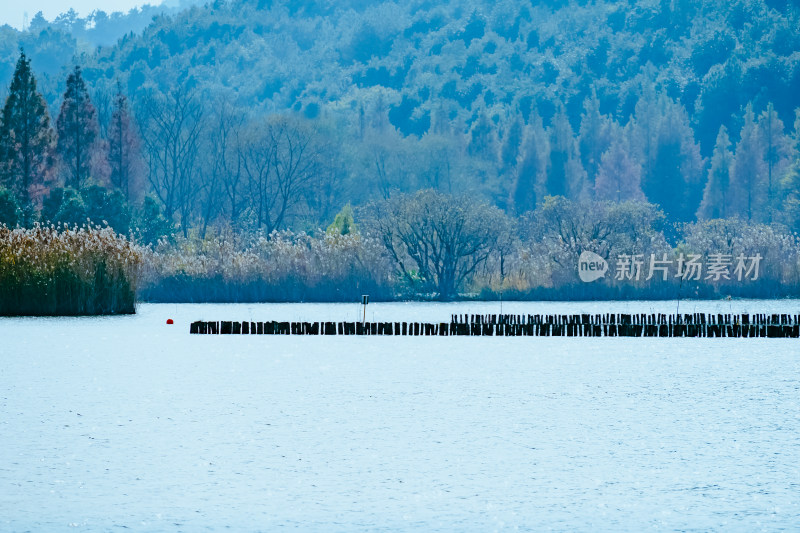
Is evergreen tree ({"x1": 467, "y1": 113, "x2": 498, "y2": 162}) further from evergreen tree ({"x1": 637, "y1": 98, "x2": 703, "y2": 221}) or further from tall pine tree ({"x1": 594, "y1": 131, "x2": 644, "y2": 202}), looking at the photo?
evergreen tree ({"x1": 637, "y1": 98, "x2": 703, "y2": 221})

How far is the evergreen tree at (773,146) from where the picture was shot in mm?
94000

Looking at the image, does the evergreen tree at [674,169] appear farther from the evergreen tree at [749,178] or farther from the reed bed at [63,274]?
the reed bed at [63,274]

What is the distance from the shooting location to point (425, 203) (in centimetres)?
5997

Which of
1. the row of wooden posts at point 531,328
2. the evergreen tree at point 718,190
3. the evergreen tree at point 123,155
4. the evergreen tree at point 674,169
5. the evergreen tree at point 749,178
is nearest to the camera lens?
the row of wooden posts at point 531,328

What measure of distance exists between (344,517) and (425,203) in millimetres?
46686

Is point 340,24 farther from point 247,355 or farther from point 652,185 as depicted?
point 247,355

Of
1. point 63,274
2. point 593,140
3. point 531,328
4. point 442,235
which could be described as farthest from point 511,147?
point 63,274

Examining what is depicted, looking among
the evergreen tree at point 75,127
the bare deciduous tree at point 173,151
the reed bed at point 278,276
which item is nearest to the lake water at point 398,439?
the reed bed at point 278,276

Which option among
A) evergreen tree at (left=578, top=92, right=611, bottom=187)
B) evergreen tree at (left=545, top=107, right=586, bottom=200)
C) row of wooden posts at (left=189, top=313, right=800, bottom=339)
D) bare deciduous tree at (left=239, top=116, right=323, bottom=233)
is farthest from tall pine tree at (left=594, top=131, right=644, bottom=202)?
row of wooden posts at (left=189, top=313, right=800, bottom=339)

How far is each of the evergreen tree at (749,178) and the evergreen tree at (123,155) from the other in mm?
45733

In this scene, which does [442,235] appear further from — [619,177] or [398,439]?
[619,177]

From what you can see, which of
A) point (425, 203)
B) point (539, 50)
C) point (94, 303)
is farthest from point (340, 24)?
point (94, 303)

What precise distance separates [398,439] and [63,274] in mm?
26548

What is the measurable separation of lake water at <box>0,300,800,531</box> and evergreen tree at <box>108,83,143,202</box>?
2093 inches
